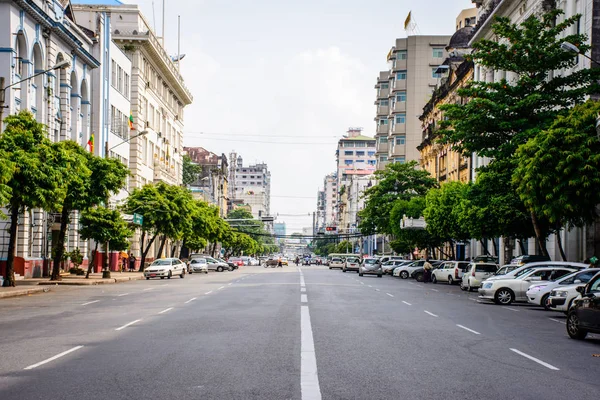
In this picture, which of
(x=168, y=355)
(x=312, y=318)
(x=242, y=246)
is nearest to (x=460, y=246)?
(x=312, y=318)

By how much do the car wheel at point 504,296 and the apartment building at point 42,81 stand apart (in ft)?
71.2

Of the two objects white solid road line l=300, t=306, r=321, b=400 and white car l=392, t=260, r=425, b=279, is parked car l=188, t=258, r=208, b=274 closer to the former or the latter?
white car l=392, t=260, r=425, b=279

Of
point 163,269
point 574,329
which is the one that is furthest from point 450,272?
point 574,329

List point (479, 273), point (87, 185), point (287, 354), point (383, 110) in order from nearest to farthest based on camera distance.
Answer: point (287, 354)
point (87, 185)
point (479, 273)
point (383, 110)

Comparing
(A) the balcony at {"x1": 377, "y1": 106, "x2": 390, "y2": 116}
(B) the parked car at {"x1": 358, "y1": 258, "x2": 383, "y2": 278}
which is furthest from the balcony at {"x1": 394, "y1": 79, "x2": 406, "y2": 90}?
(B) the parked car at {"x1": 358, "y1": 258, "x2": 383, "y2": 278}

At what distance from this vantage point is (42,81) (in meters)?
46.4

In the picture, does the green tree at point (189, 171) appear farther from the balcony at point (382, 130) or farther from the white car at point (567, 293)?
the white car at point (567, 293)

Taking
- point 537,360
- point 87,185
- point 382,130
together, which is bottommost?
point 537,360

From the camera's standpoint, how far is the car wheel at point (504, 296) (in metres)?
30.3

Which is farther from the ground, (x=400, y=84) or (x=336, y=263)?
(x=400, y=84)

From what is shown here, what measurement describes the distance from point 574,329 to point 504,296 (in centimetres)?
1265

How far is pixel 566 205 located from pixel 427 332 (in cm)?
1452

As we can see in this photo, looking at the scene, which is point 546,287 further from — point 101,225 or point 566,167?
point 101,225

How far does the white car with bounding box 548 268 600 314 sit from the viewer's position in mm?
24531
